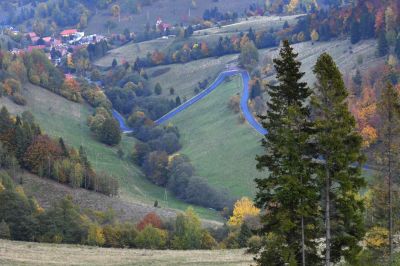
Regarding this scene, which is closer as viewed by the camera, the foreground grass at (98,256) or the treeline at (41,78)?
the foreground grass at (98,256)

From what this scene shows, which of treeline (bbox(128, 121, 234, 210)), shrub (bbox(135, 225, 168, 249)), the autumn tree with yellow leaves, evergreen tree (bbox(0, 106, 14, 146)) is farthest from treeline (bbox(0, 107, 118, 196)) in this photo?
shrub (bbox(135, 225, 168, 249))

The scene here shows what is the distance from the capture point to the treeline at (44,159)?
111 m

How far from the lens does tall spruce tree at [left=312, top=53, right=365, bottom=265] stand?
107 ft

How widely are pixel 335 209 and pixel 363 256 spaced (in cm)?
347

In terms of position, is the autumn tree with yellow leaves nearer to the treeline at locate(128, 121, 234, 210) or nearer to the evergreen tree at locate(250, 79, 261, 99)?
the treeline at locate(128, 121, 234, 210)

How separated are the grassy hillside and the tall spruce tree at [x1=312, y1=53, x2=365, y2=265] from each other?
282 feet

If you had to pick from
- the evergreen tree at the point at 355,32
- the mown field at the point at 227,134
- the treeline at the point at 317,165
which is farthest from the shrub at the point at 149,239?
the evergreen tree at the point at 355,32

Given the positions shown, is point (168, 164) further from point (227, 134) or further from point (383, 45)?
point (383, 45)

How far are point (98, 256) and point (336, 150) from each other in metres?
Answer: 33.1

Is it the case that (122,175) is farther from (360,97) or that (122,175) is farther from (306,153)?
(306,153)

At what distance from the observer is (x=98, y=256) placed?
60.2 meters

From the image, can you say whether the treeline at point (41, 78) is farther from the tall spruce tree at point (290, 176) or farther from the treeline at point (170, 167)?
the tall spruce tree at point (290, 176)

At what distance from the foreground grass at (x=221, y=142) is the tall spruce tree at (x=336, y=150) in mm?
90266

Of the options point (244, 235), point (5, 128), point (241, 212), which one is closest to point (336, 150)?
point (244, 235)
